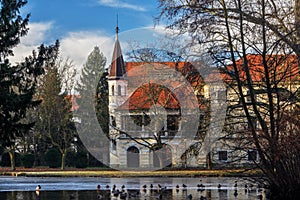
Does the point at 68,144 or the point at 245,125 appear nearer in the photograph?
the point at 245,125

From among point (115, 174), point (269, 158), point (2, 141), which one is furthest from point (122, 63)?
point (269, 158)

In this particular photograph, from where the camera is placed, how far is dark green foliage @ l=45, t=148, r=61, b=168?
189 feet

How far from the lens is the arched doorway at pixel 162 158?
163 ft

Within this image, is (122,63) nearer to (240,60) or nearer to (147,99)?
(147,99)

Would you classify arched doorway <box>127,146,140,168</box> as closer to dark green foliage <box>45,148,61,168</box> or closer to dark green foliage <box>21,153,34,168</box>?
dark green foliage <box>45,148,61,168</box>

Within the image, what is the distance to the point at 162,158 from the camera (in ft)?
170

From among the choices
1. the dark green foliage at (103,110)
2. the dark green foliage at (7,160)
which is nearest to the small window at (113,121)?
the dark green foliage at (103,110)

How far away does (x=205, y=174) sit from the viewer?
41.2 metres

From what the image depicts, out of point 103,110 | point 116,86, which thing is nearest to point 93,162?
point 103,110

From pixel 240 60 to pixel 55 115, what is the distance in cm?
4301

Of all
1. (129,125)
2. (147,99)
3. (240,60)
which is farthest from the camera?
(129,125)

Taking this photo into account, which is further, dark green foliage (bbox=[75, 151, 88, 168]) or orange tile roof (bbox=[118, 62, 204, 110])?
dark green foliage (bbox=[75, 151, 88, 168])

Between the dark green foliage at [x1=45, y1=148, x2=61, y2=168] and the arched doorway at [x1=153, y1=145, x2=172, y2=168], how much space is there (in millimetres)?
10451

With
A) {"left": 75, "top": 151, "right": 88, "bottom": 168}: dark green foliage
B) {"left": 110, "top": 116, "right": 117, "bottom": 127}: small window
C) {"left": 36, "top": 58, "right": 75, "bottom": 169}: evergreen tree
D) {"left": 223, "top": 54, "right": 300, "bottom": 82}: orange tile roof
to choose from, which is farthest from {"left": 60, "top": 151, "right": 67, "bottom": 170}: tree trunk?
{"left": 223, "top": 54, "right": 300, "bottom": 82}: orange tile roof
